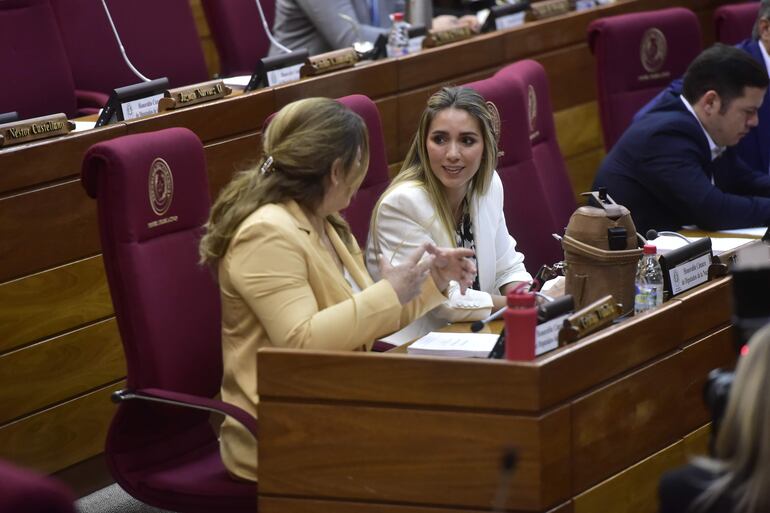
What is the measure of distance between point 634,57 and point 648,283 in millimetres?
1763

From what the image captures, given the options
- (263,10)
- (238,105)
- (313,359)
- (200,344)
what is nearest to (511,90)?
(238,105)

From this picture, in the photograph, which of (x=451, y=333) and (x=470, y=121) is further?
(x=470, y=121)

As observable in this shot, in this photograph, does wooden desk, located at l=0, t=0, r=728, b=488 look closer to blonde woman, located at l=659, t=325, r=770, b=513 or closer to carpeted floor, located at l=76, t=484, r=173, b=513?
carpeted floor, located at l=76, t=484, r=173, b=513

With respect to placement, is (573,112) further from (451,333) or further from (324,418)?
(324,418)

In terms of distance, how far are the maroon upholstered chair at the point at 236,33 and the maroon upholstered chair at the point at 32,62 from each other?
815 millimetres

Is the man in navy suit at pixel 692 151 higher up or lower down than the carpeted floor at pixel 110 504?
higher up

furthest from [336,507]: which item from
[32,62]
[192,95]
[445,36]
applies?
[445,36]

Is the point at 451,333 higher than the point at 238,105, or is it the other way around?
the point at 238,105

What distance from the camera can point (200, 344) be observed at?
2.48m

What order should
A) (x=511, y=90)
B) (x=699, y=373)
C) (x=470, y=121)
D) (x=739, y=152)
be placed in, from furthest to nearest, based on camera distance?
1. (x=739, y=152)
2. (x=511, y=90)
3. (x=470, y=121)
4. (x=699, y=373)

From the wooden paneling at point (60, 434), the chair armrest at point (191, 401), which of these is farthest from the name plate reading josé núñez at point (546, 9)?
the chair armrest at point (191, 401)

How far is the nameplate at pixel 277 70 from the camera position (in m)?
3.56

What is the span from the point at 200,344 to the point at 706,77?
1701mm

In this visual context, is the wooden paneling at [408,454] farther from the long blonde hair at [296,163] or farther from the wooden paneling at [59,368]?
the wooden paneling at [59,368]
